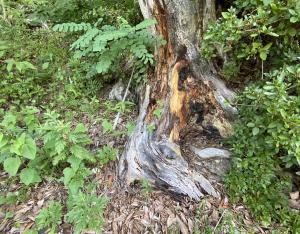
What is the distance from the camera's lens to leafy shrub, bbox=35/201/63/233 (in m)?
2.96

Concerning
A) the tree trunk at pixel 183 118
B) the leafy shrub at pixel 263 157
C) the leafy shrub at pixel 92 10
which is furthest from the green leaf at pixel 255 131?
the leafy shrub at pixel 92 10

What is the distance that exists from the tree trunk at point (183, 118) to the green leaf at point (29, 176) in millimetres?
891

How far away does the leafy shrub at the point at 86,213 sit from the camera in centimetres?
285

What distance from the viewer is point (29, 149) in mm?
3064

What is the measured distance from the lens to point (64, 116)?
4281 mm

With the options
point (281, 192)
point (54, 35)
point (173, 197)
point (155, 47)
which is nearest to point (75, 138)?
point (173, 197)

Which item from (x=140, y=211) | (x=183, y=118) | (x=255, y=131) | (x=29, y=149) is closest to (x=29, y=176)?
(x=29, y=149)

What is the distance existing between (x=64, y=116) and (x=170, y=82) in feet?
5.46

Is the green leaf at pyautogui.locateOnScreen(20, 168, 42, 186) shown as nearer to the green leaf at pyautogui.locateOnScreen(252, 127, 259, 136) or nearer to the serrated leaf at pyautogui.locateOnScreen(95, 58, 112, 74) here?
the serrated leaf at pyautogui.locateOnScreen(95, 58, 112, 74)

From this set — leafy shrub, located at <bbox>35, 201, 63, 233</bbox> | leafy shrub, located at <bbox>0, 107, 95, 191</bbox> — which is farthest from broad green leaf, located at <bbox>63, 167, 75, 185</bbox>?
leafy shrub, located at <bbox>35, 201, 63, 233</bbox>

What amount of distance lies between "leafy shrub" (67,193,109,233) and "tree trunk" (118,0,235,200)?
1.45 ft

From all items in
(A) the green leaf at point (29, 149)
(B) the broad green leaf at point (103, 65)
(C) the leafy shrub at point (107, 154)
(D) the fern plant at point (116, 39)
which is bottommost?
(C) the leafy shrub at point (107, 154)

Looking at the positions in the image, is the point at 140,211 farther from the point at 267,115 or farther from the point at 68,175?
the point at 267,115

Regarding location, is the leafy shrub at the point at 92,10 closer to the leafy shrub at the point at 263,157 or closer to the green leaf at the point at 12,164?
the leafy shrub at the point at 263,157
